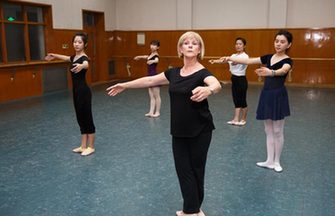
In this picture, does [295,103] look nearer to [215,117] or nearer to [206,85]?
[215,117]

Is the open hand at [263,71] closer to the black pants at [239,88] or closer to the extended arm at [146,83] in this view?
the extended arm at [146,83]

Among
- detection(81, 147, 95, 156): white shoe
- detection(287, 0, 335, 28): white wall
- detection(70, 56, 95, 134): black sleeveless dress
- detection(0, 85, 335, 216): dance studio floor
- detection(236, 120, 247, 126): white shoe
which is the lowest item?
detection(0, 85, 335, 216): dance studio floor

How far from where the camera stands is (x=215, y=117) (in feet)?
22.9

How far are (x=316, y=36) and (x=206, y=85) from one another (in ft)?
33.9

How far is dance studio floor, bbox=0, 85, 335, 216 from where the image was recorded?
3188 mm

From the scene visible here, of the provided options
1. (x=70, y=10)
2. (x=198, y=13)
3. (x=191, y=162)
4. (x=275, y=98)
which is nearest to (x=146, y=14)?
(x=198, y=13)

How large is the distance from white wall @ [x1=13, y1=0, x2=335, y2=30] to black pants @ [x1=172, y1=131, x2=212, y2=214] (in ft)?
28.0

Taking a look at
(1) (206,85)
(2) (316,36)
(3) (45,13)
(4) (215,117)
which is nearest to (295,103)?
(4) (215,117)

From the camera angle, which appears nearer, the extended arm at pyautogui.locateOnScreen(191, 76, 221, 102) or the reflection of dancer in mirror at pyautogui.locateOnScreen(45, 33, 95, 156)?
the extended arm at pyautogui.locateOnScreen(191, 76, 221, 102)

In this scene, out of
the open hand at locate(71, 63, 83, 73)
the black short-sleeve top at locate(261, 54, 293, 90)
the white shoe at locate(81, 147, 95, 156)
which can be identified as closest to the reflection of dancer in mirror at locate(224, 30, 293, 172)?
the black short-sleeve top at locate(261, 54, 293, 90)

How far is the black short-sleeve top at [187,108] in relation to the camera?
249cm

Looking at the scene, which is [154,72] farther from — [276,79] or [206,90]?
[206,90]

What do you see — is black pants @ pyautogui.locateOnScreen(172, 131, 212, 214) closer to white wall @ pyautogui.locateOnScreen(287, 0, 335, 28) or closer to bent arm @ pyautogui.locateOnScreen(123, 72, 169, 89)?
bent arm @ pyautogui.locateOnScreen(123, 72, 169, 89)

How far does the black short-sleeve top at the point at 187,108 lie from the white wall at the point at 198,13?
27.7 feet
